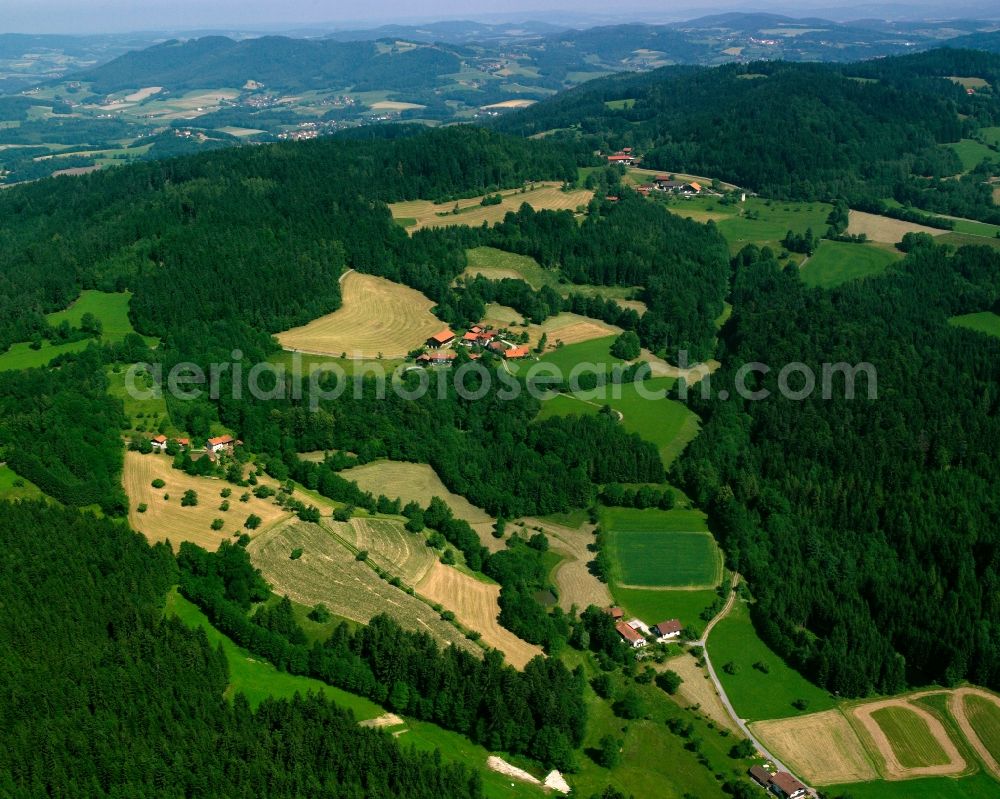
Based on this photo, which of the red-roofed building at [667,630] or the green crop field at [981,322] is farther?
the green crop field at [981,322]

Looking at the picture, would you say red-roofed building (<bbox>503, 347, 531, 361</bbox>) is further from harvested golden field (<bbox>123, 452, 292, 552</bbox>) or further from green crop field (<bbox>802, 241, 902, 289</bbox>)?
green crop field (<bbox>802, 241, 902, 289</bbox>)

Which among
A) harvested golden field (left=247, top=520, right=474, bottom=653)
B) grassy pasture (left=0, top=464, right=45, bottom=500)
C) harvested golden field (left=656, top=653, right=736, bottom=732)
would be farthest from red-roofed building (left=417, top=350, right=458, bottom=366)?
harvested golden field (left=656, top=653, right=736, bottom=732)

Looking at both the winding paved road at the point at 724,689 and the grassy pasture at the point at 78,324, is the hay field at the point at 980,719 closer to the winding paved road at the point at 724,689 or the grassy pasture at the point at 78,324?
the winding paved road at the point at 724,689

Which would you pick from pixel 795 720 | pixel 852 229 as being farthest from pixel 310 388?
pixel 852 229

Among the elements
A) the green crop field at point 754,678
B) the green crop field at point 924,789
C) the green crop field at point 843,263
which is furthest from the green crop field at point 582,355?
the green crop field at point 924,789

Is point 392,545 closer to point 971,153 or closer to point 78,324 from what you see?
point 78,324

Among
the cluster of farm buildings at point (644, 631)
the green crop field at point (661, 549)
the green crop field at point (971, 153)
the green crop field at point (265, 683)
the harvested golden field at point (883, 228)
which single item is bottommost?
the cluster of farm buildings at point (644, 631)

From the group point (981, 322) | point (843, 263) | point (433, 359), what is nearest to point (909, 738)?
point (433, 359)
